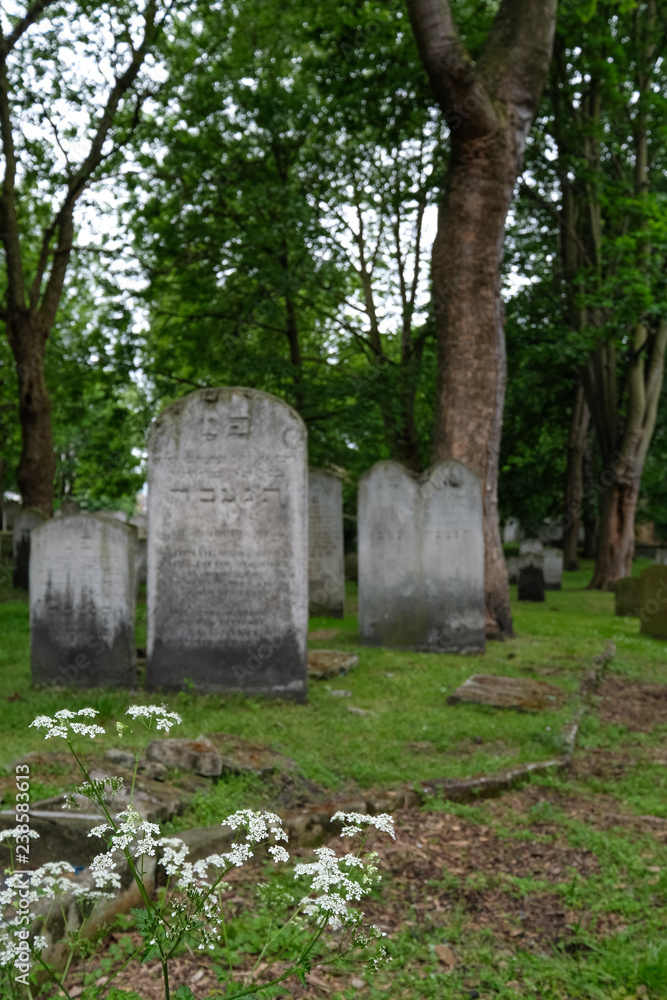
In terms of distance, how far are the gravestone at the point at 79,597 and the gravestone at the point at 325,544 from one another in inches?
185

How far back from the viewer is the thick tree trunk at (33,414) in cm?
1279

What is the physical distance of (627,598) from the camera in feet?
41.3

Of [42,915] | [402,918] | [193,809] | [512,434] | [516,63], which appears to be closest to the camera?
[42,915]

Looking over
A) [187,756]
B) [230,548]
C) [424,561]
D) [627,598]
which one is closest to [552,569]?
[627,598]

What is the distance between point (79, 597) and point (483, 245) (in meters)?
6.79

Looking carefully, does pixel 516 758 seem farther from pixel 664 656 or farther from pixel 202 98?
pixel 202 98

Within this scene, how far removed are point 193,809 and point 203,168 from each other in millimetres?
12179

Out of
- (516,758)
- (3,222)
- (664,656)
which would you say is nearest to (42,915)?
(516,758)

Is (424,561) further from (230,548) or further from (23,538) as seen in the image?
(23,538)

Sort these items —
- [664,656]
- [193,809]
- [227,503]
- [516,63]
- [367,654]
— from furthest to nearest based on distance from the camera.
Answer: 1. [516,63]
2. [664,656]
3. [367,654]
4. [227,503]
5. [193,809]

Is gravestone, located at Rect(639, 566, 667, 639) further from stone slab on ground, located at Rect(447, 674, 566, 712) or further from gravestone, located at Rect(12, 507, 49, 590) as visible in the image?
gravestone, located at Rect(12, 507, 49, 590)

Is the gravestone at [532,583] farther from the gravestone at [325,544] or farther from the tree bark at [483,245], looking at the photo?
Result: the gravestone at [325,544]

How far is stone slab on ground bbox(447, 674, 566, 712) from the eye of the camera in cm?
632

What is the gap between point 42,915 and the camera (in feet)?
8.27
